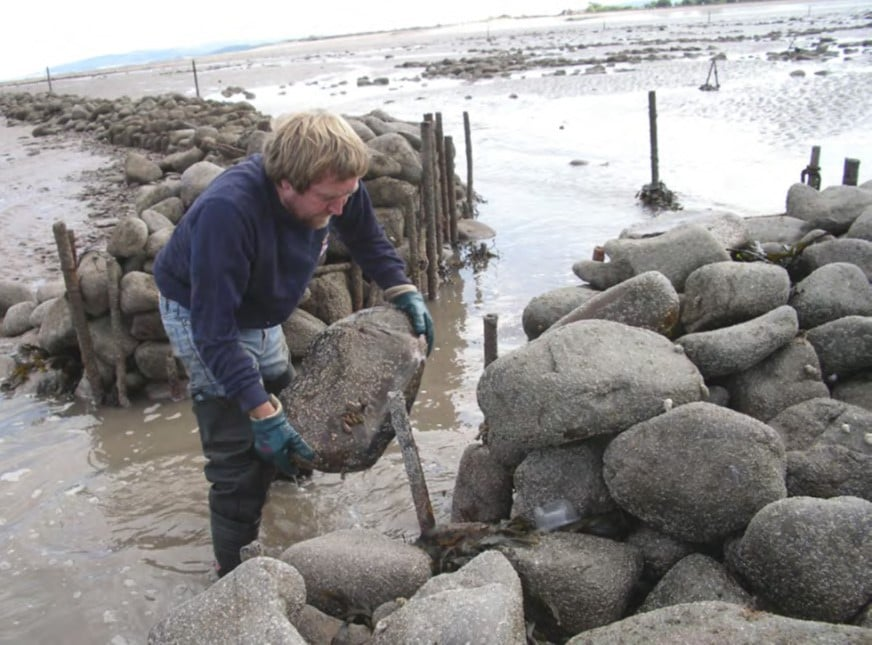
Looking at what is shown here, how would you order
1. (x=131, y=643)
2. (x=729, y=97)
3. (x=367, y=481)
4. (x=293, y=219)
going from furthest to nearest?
(x=729, y=97)
(x=367, y=481)
(x=131, y=643)
(x=293, y=219)

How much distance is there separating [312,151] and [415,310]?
54.9 inches

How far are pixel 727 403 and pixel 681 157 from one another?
45.2ft

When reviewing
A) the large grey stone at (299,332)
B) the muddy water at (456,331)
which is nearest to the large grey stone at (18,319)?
the muddy water at (456,331)

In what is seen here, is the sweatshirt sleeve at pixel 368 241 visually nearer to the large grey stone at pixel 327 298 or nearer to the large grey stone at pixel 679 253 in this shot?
the large grey stone at pixel 679 253

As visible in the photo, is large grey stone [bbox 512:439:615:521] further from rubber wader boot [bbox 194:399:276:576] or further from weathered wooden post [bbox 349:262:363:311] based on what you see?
weathered wooden post [bbox 349:262:363:311]

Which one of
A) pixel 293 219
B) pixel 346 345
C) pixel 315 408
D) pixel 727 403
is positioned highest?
pixel 293 219

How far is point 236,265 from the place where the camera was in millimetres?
3236

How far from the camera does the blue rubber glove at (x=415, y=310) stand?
434cm

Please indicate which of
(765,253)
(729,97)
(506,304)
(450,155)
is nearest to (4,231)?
(450,155)

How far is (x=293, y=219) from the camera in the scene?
3.49m

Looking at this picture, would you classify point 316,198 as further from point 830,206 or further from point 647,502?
point 830,206

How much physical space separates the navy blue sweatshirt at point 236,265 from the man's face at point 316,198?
55mm

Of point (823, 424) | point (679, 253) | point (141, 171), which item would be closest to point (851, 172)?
point (679, 253)

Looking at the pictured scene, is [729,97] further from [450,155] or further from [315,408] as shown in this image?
[315,408]
